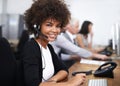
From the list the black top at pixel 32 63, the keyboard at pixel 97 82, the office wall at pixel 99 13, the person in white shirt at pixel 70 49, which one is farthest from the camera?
the office wall at pixel 99 13

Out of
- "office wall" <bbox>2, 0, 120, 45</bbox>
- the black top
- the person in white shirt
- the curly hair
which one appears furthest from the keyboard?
"office wall" <bbox>2, 0, 120, 45</bbox>

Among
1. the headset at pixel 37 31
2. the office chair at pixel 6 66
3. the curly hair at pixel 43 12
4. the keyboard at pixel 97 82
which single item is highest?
the curly hair at pixel 43 12

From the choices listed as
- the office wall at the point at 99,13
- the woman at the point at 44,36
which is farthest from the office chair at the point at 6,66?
the office wall at the point at 99,13

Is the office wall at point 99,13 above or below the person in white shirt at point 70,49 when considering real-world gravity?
above

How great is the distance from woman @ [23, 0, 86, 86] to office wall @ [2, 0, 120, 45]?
412cm

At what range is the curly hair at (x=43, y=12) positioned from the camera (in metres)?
1.40

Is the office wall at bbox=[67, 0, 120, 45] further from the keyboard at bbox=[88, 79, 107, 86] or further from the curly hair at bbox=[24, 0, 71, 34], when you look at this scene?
the keyboard at bbox=[88, 79, 107, 86]

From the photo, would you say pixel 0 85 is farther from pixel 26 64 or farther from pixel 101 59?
pixel 101 59

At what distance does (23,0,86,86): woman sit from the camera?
1.26 metres

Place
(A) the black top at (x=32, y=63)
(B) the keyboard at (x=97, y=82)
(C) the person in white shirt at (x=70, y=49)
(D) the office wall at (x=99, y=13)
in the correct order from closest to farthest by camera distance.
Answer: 1. (A) the black top at (x=32, y=63)
2. (B) the keyboard at (x=97, y=82)
3. (C) the person in white shirt at (x=70, y=49)
4. (D) the office wall at (x=99, y=13)

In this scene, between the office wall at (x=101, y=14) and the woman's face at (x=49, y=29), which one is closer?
the woman's face at (x=49, y=29)

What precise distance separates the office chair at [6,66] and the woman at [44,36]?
0.10m

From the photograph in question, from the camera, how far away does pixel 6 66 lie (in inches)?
49.8

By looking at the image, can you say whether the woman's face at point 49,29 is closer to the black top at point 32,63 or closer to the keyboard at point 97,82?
the black top at point 32,63
